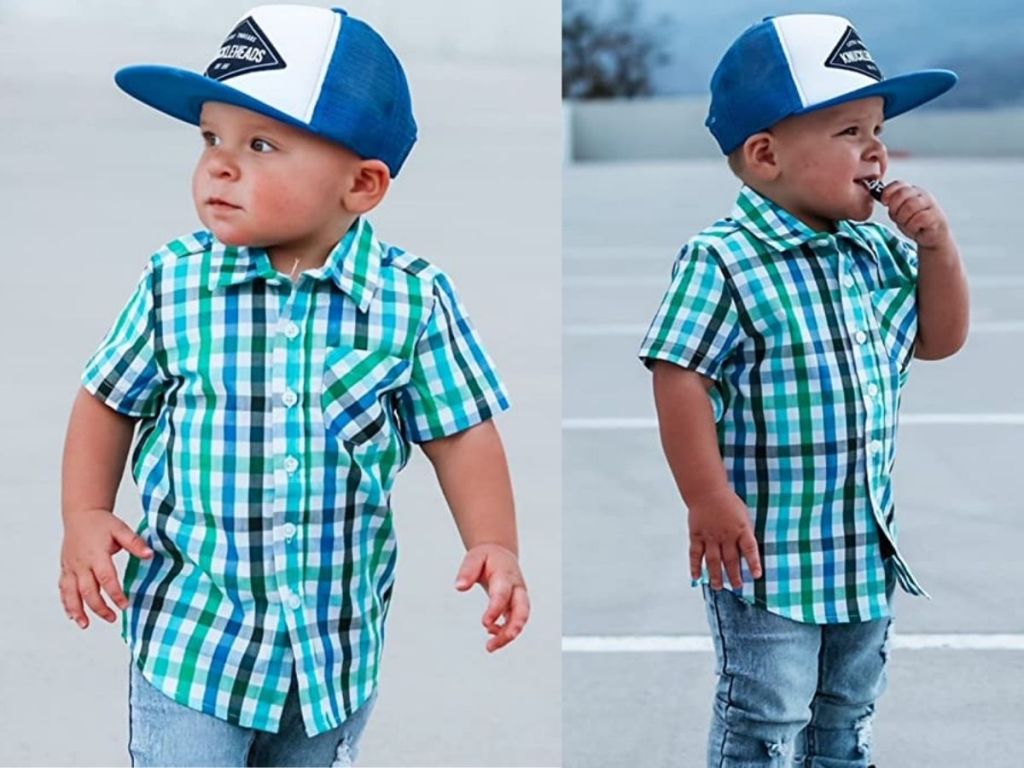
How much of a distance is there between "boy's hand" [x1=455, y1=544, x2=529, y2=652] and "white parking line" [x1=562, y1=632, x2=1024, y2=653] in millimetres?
1726

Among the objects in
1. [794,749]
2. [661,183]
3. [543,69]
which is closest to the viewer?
[794,749]

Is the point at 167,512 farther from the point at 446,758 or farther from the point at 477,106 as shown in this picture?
the point at 477,106

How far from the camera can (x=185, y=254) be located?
1848 millimetres

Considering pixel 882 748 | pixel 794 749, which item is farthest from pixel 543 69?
pixel 794 749

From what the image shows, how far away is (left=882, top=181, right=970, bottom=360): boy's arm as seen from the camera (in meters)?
2.08

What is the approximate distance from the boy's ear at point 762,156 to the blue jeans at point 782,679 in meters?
0.52

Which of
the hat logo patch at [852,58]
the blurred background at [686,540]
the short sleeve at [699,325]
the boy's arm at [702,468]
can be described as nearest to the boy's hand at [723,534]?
the boy's arm at [702,468]

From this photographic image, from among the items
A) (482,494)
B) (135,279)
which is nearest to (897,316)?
(482,494)

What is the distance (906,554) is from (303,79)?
282cm

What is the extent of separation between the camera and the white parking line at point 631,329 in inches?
303

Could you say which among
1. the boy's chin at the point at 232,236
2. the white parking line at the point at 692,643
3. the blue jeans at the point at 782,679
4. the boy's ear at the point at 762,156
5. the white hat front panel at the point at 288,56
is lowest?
the white parking line at the point at 692,643

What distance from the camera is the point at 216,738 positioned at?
1.83m

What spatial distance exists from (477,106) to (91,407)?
6.51 metres

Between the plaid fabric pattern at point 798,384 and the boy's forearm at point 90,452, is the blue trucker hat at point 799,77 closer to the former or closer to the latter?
the plaid fabric pattern at point 798,384
